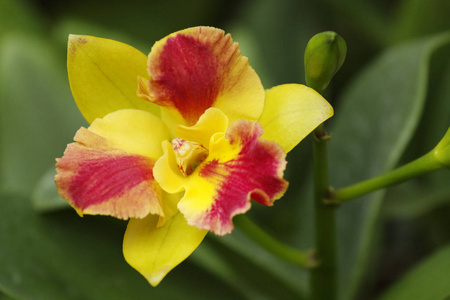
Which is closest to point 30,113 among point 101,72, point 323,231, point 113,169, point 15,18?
point 15,18

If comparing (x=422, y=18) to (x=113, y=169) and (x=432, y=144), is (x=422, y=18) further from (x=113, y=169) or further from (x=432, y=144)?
(x=113, y=169)

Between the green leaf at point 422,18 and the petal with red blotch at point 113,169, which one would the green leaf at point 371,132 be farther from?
the petal with red blotch at point 113,169

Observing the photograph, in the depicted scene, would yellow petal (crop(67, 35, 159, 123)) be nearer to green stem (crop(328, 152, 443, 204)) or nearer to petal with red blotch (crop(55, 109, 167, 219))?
petal with red blotch (crop(55, 109, 167, 219))

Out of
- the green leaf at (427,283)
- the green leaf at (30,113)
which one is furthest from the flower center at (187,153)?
the green leaf at (30,113)

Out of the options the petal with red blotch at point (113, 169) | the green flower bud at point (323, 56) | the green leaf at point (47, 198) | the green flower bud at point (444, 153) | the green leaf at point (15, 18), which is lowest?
the green leaf at point (47, 198)

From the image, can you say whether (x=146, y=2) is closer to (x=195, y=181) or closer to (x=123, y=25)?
(x=123, y=25)

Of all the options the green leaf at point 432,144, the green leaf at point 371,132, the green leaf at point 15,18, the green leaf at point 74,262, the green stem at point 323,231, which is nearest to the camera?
the green stem at point 323,231
